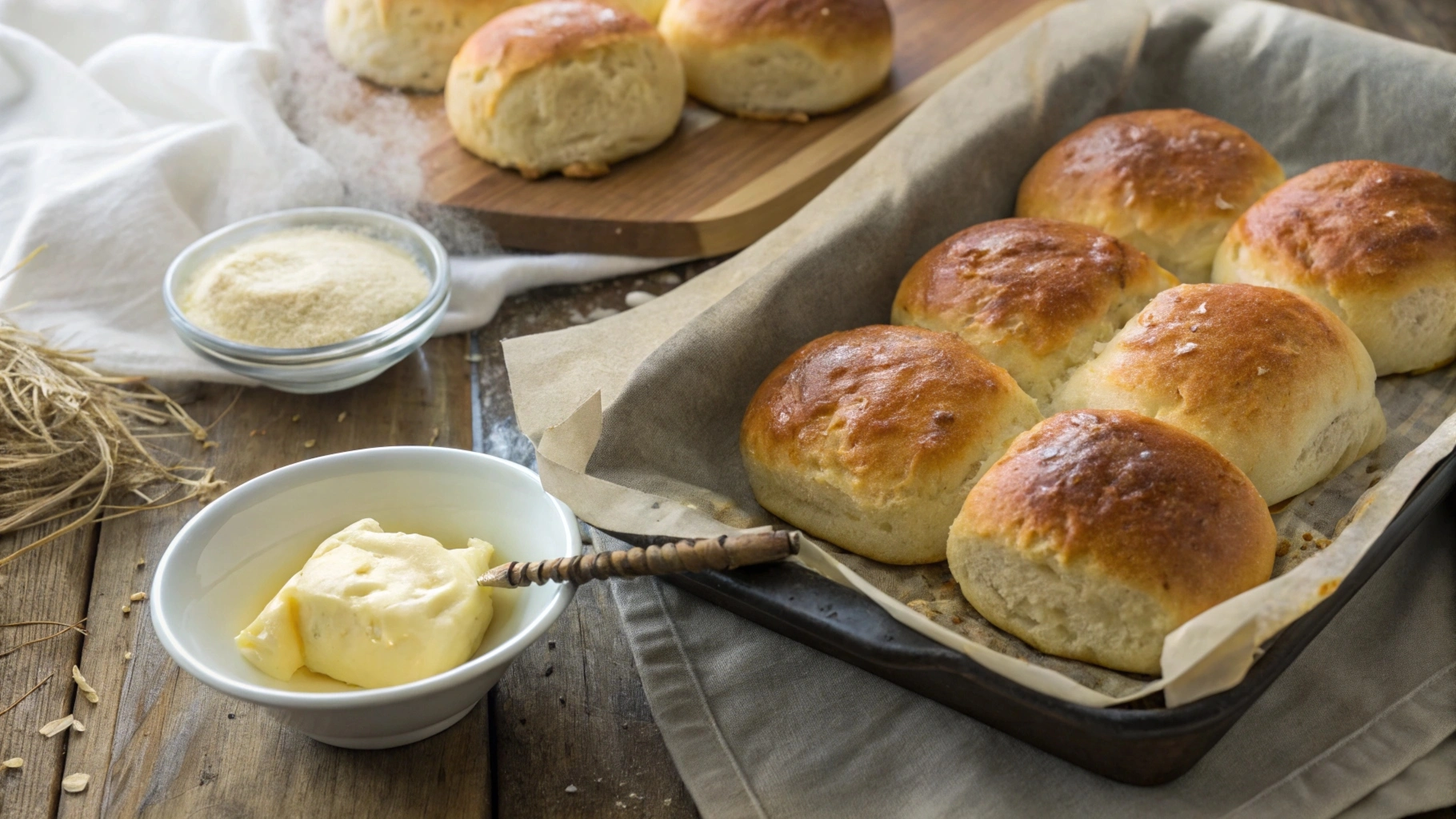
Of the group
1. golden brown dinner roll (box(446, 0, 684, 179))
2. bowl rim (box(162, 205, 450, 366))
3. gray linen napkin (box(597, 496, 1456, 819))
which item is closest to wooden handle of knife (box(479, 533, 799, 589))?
gray linen napkin (box(597, 496, 1456, 819))

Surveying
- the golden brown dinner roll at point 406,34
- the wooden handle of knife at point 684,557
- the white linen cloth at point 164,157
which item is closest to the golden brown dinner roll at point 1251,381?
the wooden handle of knife at point 684,557

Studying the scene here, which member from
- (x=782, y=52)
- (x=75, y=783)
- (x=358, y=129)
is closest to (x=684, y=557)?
(x=75, y=783)

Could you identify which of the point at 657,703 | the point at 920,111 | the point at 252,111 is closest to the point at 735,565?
the point at 657,703

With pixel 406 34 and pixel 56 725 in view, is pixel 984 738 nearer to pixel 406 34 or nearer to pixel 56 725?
pixel 56 725

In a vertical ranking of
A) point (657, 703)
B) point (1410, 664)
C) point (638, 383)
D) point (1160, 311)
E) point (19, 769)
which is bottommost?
point (19, 769)

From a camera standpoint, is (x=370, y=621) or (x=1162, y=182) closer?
(x=370, y=621)

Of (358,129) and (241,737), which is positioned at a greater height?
(358,129)

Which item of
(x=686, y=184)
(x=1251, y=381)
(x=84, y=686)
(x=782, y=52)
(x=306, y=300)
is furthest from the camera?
(x=782, y=52)

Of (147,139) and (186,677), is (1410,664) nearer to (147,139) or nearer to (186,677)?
(186,677)
